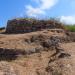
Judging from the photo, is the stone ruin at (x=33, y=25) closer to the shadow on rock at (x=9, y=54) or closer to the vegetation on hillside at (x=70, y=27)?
the vegetation on hillside at (x=70, y=27)

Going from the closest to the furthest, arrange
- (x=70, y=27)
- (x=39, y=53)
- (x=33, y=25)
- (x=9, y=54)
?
(x=9, y=54)
(x=39, y=53)
(x=33, y=25)
(x=70, y=27)

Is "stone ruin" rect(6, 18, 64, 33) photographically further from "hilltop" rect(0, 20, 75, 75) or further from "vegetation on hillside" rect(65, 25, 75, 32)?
"vegetation on hillside" rect(65, 25, 75, 32)

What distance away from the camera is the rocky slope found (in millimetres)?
11289

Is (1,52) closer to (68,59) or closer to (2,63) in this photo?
(2,63)

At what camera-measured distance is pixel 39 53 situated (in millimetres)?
13586

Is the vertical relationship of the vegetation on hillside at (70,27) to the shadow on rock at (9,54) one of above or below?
above

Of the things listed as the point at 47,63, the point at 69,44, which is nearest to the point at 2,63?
the point at 47,63

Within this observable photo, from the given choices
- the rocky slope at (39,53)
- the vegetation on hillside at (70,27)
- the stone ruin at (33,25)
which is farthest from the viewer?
the vegetation on hillside at (70,27)

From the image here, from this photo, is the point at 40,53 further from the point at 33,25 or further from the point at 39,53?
the point at 33,25

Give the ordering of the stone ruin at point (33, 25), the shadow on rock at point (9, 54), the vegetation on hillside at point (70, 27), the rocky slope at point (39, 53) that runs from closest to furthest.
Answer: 1. the rocky slope at point (39, 53)
2. the shadow on rock at point (9, 54)
3. the stone ruin at point (33, 25)
4. the vegetation on hillside at point (70, 27)

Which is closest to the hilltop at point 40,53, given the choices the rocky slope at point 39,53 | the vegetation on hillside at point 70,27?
the rocky slope at point 39,53

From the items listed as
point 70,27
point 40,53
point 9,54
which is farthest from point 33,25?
point 9,54

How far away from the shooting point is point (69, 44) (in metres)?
14.3

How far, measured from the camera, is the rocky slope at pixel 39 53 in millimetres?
11289
